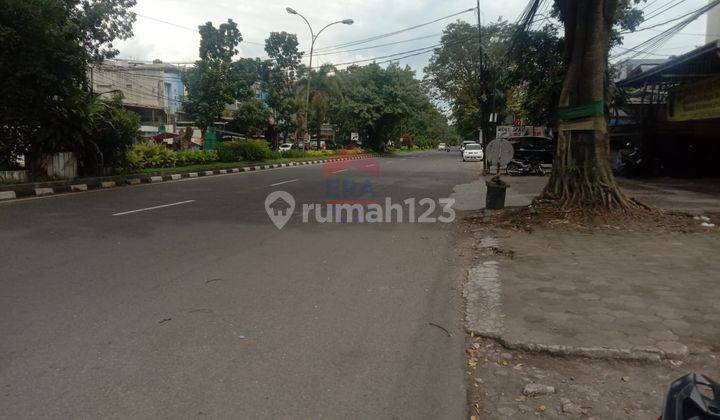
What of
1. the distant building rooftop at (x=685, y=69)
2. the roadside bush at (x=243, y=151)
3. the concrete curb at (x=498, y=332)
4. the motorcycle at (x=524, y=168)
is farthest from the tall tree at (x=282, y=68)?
the concrete curb at (x=498, y=332)

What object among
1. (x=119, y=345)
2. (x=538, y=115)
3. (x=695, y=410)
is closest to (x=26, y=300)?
(x=119, y=345)

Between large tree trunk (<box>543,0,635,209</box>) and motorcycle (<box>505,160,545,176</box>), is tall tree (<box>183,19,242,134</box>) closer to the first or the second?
motorcycle (<box>505,160,545,176</box>)

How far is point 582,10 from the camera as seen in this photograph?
9281mm

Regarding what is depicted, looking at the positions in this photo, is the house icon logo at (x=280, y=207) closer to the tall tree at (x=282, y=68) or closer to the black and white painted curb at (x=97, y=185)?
the black and white painted curb at (x=97, y=185)

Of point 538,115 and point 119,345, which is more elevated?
point 538,115

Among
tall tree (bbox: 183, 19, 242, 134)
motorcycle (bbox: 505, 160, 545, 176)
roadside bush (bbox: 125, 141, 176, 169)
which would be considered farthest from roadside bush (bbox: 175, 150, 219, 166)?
motorcycle (bbox: 505, 160, 545, 176)

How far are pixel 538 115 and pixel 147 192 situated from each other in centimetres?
1815

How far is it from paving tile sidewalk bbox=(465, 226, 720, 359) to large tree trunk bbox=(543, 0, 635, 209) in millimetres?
1896

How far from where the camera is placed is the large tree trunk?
9.16 meters

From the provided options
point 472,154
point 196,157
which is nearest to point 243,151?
point 196,157

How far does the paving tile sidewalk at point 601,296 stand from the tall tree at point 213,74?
88.4ft

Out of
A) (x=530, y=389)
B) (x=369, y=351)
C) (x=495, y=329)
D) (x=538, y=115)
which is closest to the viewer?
(x=530, y=389)

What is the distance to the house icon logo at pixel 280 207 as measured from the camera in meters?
9.35

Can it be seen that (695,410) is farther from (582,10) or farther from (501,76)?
(501,76)
